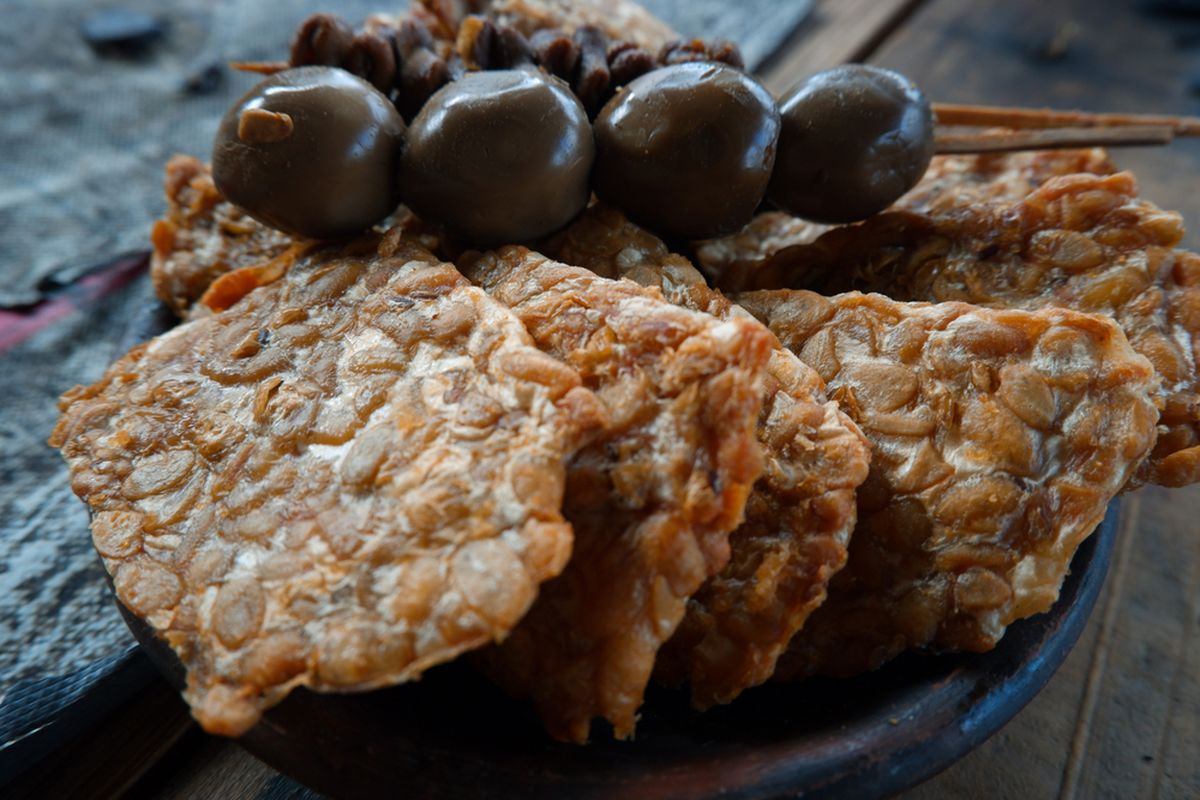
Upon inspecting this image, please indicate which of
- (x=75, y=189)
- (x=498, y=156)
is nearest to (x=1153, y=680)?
(x=498, y=156)

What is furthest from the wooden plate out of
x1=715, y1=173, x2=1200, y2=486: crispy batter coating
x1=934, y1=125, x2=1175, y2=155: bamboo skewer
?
x1=934, y1=125, x2=1175, y2=155: bamboo skewer

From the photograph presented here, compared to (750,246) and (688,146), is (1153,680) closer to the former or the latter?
(750,246)

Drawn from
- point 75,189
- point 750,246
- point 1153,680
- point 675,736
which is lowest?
point 1153,680

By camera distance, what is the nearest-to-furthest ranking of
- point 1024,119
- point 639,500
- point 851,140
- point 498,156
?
point 639,500 → point 498,156 → point 851,140 → point 1024,119

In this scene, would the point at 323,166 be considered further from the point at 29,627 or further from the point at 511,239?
the point at 29,627

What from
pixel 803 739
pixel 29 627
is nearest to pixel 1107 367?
pixel 803 739

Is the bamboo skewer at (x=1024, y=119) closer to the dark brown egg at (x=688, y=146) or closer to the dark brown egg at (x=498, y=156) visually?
the dark brown egg at (x=688, y=146)
